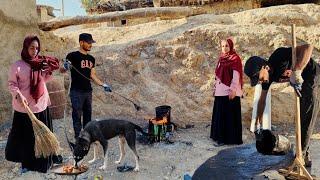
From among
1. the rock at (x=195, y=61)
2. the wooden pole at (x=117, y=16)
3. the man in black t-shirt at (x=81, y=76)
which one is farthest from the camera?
the wooden pole at (x=117, y=16)

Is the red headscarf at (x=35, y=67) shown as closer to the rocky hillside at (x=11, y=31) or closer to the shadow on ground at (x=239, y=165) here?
the rocky hillside at (x=11, y=31)

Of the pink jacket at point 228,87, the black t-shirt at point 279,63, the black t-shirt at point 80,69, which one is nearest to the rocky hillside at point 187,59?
the pink jacket at point 228,87

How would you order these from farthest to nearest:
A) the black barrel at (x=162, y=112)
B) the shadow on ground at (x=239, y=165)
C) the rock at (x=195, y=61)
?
the rock at (x=195, y=61)
the black barrel at (x=162, y=112)
the shadow on ground at (x=239, y=165)

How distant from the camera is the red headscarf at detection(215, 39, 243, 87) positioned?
542 cm

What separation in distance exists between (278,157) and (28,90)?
281 centimetres

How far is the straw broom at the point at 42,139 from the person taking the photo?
4.29 m

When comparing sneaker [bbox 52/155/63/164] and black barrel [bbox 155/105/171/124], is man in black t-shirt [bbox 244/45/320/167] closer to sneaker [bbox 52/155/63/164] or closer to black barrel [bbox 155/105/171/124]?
black barrel [bbox 155/105/171/124]

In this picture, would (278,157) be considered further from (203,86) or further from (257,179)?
(203,86)

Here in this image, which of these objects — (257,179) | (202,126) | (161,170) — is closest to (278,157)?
(257,179)

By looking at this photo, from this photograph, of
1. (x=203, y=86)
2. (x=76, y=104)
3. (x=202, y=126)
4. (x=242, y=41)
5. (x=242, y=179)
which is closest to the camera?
(x=242, y=179)

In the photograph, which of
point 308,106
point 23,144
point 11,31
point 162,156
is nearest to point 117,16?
point 11,31

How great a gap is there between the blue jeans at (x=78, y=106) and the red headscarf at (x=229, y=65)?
6.04ft

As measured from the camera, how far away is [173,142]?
559 centimetres

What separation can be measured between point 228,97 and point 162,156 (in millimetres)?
1252
